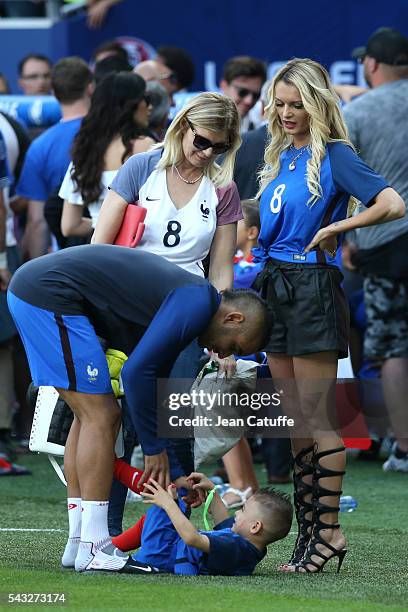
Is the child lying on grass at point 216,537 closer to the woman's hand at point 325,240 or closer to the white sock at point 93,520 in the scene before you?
the white sock at point 93,520

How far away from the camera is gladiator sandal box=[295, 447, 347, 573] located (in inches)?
213

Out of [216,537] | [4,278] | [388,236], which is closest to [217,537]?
[216,537]

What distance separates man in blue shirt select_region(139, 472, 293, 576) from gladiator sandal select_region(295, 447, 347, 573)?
0.70 feet

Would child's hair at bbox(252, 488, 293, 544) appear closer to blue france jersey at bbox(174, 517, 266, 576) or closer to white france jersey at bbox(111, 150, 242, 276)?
blue france jersey at bbox(174, 517, 266, 576)

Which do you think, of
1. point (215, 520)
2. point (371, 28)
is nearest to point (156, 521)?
point (215, 520)

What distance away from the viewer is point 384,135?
875cm

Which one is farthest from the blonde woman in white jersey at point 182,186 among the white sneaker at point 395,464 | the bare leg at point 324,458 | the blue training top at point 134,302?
the white sneaker at point 395,464

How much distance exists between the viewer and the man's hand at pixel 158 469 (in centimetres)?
501

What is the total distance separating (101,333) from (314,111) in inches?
46.8

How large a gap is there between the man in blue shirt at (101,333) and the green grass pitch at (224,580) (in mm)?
279

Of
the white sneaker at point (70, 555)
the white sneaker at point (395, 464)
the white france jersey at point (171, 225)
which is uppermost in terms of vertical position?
the white france jersey at point (171, 225)

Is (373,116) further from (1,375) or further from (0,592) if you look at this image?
(0,592)

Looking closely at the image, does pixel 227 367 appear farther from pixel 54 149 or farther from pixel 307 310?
pixel 54 149

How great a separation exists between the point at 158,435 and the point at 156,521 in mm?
464
